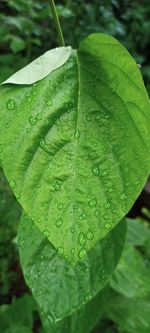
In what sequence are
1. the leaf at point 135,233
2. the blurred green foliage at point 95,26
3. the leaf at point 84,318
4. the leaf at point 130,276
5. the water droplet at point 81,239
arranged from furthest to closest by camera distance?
the blurred green foliage at point 95,26
the leaf at point 135,233
the leaf at point 130,276
the leaf at point 84,318
the water droplet at point 81,239

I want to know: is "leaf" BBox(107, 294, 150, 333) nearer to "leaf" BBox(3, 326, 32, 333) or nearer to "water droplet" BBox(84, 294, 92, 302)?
"leaf" BBox(3, 326, 32, 333)

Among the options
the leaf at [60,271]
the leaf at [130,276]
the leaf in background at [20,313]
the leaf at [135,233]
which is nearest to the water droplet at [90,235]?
the leaf at [60,271]

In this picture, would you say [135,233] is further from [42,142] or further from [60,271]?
[42,142]

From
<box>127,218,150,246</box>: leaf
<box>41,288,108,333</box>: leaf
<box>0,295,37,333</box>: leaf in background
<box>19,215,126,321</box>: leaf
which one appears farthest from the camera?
<box>0,295,37,333</box>: leaf in background

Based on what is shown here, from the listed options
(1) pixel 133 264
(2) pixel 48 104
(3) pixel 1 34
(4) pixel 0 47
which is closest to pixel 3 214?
(1) pixel 133 264

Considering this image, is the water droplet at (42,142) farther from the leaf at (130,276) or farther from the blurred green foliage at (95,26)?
the blurred green foliage at (95,26)

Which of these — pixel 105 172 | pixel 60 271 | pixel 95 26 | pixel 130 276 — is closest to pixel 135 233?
pixel 130 276

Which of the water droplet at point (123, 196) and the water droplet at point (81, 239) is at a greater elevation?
the water droplet at point (123, 196)

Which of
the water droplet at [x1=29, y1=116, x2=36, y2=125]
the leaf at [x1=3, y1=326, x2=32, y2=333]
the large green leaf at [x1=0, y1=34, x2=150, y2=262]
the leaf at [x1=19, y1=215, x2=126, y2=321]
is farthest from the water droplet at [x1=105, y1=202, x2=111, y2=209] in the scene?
the leaf at [x1=3, y1=326, x2=32, y2=333]

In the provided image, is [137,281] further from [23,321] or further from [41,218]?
[41,218]
